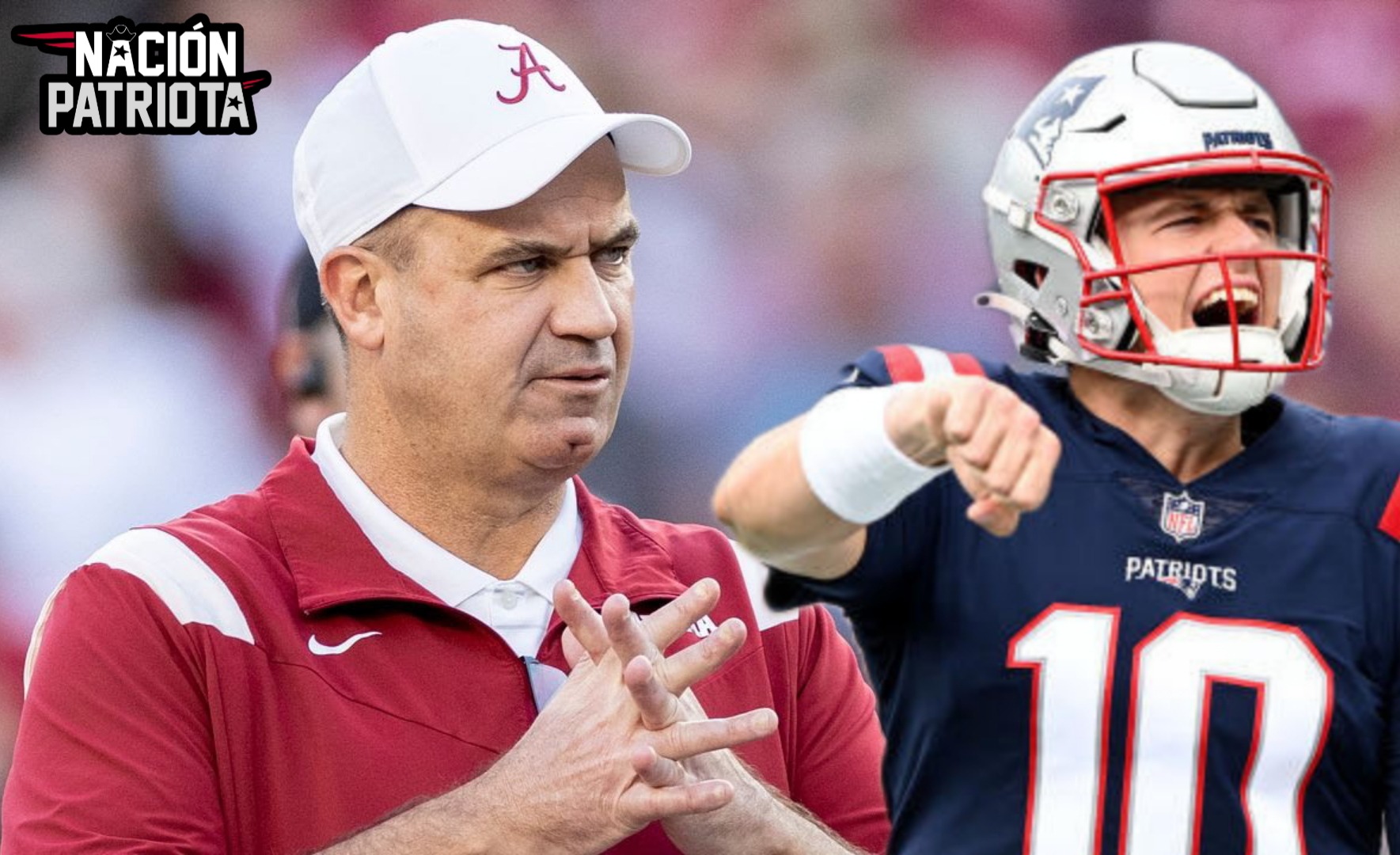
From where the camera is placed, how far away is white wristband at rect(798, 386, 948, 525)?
6.19ft

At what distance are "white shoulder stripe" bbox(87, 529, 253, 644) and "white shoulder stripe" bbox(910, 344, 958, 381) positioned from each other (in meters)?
0.74

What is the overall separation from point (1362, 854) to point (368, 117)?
1.28m

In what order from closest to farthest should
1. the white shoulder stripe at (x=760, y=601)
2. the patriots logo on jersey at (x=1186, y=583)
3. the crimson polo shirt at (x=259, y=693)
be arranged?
the crimson polo shirt at (x=259, y=693), the patriots logo on jersey at (x=1186, y=583), the white shoulder stripe at (x=760, y=601)

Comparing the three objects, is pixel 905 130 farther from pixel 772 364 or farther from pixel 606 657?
pixel 606 657

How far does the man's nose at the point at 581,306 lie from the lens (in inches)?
84.5

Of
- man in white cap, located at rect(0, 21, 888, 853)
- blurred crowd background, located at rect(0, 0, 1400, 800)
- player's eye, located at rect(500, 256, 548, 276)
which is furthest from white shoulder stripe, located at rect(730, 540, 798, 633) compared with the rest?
blurred crowd background, located at rect(0, 0, 1400, 800)

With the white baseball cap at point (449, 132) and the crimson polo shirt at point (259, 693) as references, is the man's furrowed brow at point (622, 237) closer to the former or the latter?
the white baseball cap at point (449, 132)

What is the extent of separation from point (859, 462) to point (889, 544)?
A: 24 cm

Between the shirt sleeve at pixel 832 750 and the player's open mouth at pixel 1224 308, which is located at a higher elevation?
the player's open mouth at pixel 1224 308

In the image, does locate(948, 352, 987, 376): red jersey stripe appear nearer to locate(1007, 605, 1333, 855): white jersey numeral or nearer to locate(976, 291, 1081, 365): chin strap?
locate(976, 291, 1081, 365): chin strap

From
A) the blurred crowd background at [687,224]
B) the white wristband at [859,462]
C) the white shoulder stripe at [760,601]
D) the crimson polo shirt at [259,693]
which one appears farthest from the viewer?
the blurred crowd background at [687,224]

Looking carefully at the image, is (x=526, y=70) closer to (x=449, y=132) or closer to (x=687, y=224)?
(x=449, y=132)

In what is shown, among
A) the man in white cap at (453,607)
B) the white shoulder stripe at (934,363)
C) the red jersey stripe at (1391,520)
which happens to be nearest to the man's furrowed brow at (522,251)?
the man in white cap at (453,607)

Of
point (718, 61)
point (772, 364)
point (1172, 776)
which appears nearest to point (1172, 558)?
point (1172, 776)
